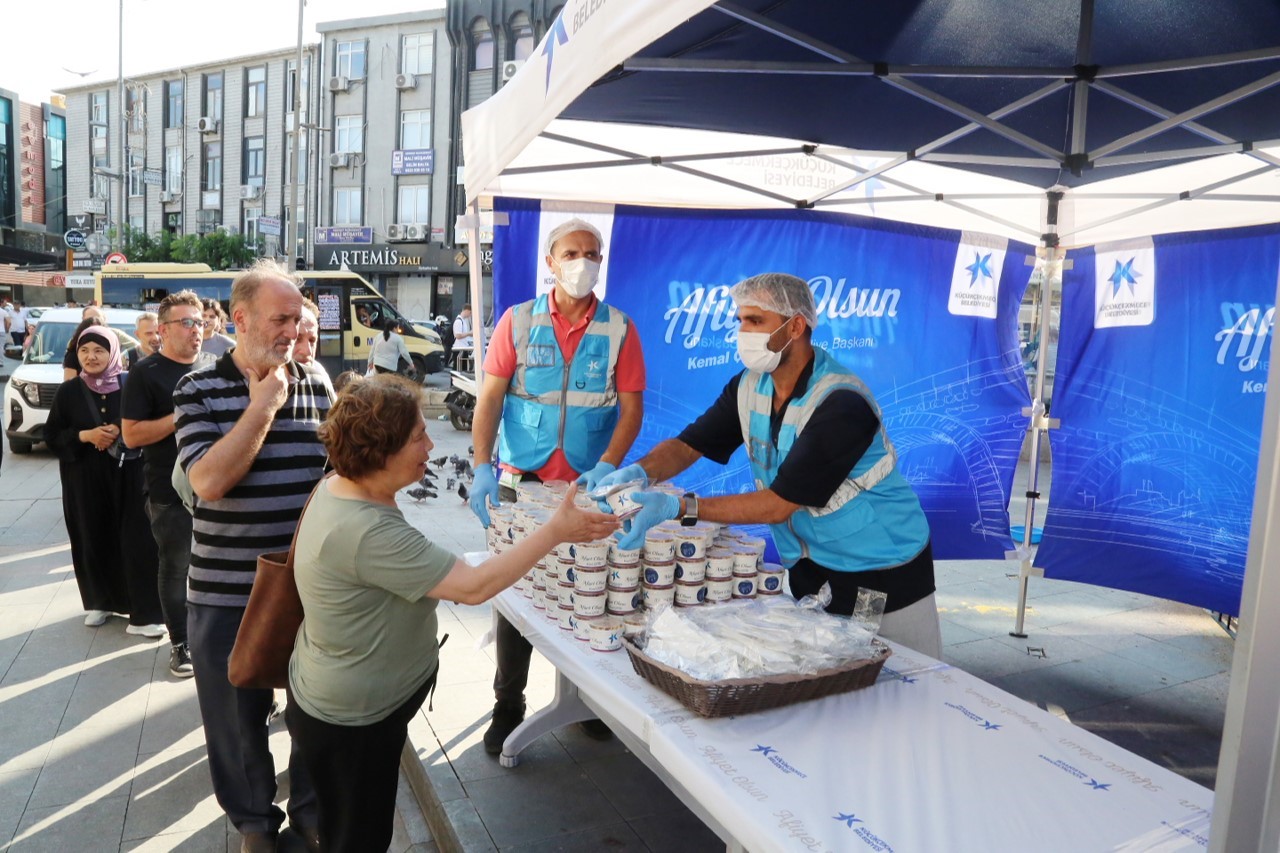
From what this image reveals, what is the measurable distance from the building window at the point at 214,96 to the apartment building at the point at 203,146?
0.04 m

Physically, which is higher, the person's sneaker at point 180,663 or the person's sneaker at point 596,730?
the person's sneaker at point 596,730

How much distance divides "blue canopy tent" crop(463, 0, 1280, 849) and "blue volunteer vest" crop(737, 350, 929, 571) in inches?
42.0

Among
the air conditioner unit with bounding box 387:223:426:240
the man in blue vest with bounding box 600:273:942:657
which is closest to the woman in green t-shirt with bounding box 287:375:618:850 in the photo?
the man in blue vest with bounding box 600:273:942:657

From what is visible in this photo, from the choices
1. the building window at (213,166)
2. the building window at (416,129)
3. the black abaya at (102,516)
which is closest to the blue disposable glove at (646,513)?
the black abaya at (102,516)

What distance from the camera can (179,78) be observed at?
133ft

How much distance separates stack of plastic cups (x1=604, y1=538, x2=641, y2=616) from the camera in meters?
2.38

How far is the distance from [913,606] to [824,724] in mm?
799

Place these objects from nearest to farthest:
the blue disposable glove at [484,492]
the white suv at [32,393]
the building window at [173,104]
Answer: the blue disposable glove at [484,492] < the white suv at [32,393] < the building window at [173,104]

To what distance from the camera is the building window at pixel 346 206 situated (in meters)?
35.2

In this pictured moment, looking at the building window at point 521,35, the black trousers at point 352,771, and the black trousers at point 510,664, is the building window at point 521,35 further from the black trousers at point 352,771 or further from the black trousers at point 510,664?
the black trousers at point 352,771

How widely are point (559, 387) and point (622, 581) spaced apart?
1.31 metres

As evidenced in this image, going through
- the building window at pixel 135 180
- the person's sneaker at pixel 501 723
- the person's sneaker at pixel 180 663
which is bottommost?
the person's sneaker at pixel 180 663

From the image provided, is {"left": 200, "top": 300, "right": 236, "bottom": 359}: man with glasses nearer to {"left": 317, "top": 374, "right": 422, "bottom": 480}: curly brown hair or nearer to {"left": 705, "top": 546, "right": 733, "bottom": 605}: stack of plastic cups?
{"left": 317, "top": 374, "right": 422, "bottom": 480}: curly brown hair

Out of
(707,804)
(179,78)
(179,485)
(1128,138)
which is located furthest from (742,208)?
(179,78)
